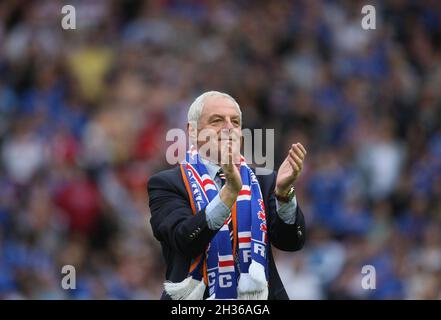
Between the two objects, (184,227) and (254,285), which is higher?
(184,227)

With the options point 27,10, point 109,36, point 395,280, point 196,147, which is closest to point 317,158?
point 395,280

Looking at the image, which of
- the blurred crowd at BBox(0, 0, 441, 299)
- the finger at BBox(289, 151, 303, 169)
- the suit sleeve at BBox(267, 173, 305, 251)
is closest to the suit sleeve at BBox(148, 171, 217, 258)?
the suit sleeve at BBox(267, 173, 305, 251)

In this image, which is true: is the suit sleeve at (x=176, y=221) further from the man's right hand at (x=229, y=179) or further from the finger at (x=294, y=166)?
the finger at (x=294, y=166)

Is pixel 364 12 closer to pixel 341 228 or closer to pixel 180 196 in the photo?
pixel 341 228

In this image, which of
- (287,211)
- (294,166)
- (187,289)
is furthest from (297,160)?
(187,289)

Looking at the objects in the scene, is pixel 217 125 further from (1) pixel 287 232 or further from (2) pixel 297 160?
(1) pixel 287 232

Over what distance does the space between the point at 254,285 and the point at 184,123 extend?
22.8 feet

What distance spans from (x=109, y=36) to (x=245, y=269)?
29.6 feet

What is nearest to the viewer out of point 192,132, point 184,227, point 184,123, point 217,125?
point 184,227

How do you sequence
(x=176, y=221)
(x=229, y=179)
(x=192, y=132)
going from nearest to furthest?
1. (x=229, y=179)
2. (x=176, y=221)
3. (x=192, y=132)

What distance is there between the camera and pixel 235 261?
17.0 feet

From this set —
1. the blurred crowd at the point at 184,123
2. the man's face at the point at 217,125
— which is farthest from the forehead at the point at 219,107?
the blurred crowd at the point at 184,123

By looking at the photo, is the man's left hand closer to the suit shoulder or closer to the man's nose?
the man's nose

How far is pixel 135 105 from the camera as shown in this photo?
12484mm
